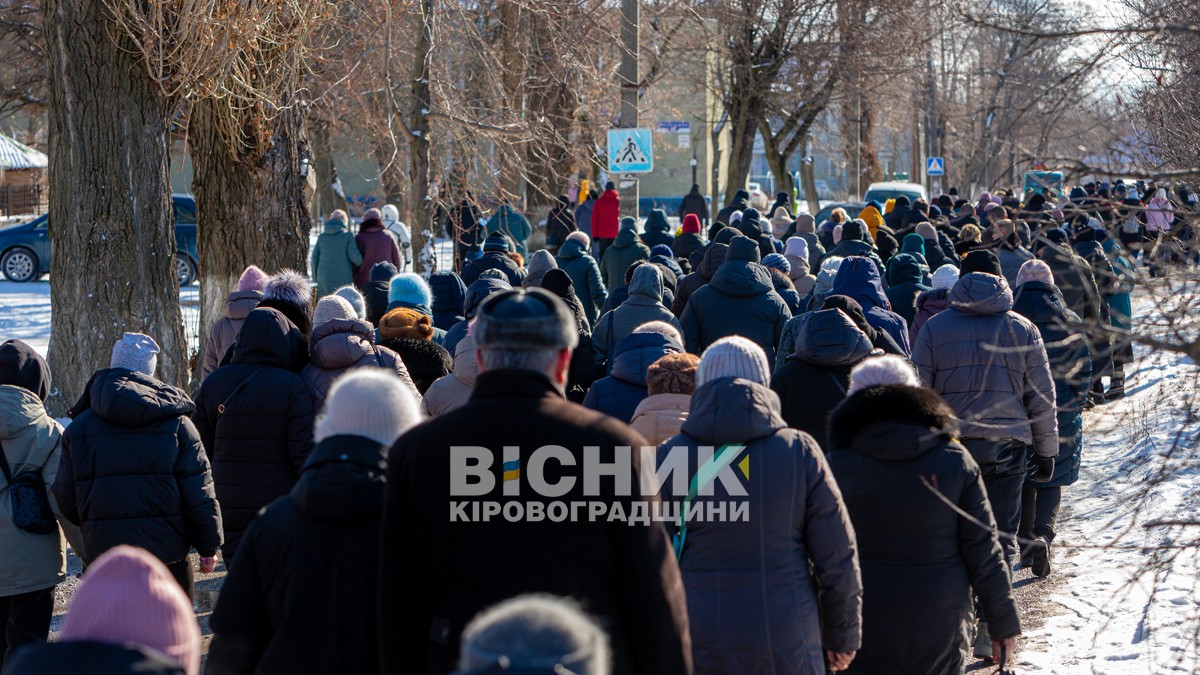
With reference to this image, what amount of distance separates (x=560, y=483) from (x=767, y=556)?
1.16 m

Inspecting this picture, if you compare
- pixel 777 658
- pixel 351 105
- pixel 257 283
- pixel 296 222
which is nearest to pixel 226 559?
pixel 257 283

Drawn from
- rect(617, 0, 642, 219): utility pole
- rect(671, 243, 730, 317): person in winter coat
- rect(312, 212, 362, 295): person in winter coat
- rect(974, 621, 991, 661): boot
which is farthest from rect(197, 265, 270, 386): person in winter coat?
rect(617, 0, 642, 219): utility pole

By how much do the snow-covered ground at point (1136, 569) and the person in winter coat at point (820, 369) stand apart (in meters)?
1.12

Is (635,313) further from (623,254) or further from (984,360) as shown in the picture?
(623,254)

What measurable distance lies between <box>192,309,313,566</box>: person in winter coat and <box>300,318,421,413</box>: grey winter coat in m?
0.15

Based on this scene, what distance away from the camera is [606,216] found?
20.7 m

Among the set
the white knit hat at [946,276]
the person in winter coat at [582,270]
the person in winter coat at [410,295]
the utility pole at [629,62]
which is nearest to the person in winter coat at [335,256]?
the person in winter coat at [582,270]

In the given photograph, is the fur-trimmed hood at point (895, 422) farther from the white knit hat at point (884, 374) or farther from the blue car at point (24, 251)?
the blue car at point (24, 251)

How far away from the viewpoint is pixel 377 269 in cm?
1134

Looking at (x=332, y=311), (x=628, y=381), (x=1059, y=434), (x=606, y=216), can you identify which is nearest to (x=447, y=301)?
(x=332, y=311)

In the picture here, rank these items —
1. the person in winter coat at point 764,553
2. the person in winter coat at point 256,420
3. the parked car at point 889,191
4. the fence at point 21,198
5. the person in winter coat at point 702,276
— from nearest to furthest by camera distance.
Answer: the person in winter coat at point 764,553, the person in winter coat at point 256,420, the person in winter coat at point 702,276, the parked car at point 889,191, the fence at point 21,198

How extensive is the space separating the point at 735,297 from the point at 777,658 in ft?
16.2

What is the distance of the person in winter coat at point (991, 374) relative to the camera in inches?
274

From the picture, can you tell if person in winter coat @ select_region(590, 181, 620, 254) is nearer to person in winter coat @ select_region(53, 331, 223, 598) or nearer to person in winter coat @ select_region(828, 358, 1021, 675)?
person in winter coat @ select_region(53, 331, 223, 598)
